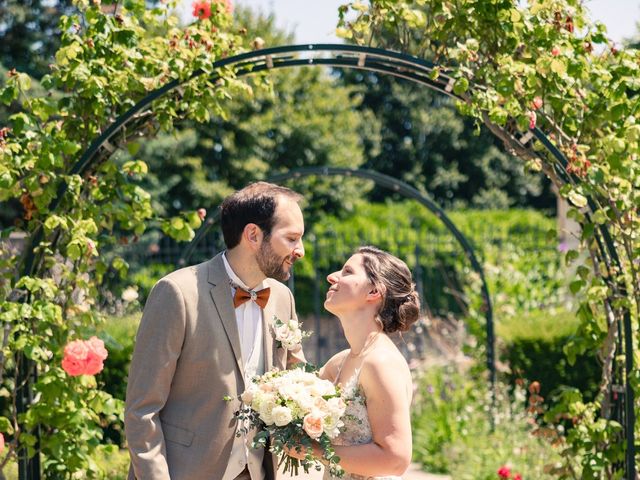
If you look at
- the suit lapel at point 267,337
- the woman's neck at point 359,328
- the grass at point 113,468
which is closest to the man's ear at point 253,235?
the suit lapel at point 267,337

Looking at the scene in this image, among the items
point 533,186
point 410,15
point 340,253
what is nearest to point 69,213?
point 410,15

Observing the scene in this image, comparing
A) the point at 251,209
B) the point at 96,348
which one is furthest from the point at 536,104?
the point at 96,348

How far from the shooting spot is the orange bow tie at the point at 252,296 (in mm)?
3055

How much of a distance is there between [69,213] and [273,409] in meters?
2.05

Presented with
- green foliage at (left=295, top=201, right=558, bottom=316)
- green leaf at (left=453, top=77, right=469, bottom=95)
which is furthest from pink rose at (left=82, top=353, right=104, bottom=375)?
green foliage at (left=295, top=201, right=558, bottom=316)

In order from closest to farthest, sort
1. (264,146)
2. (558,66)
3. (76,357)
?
1. (558,66)
2. (76,357)
3. (264,146)

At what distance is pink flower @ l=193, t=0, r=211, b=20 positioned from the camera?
4.46 meters

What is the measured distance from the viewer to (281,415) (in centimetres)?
276

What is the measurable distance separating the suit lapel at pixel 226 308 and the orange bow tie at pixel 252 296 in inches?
1.7

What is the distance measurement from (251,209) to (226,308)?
357mm

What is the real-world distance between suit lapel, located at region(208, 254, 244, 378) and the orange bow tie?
4cm

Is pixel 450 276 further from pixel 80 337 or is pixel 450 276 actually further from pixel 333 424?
pixel 333 424

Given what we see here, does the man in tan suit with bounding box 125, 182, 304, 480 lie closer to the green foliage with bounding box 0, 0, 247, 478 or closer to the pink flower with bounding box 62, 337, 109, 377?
the pink flower with bounding box 62, 337, 109, 377

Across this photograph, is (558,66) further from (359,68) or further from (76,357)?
(76,357)
